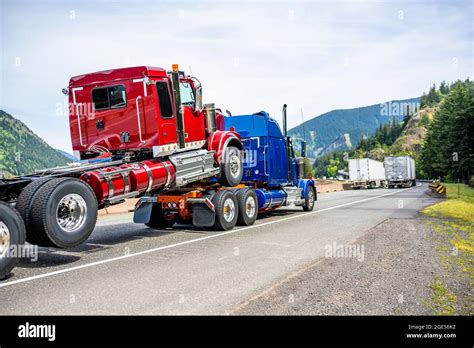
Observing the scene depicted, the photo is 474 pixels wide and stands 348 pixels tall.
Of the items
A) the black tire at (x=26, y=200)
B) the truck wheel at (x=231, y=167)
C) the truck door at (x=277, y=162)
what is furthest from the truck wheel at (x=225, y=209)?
the black tire at (x=26, y=200)

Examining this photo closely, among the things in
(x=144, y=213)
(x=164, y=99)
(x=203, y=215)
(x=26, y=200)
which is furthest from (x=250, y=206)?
(x=26, y=200)

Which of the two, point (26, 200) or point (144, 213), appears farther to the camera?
point (144, 213)

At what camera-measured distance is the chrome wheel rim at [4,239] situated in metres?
5.66

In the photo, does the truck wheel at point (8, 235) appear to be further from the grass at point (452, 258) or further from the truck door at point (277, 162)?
the truck door at point (277, 162)

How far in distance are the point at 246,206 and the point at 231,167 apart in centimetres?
123

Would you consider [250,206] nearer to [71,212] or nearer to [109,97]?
[109,97]

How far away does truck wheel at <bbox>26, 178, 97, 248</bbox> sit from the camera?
629 cm

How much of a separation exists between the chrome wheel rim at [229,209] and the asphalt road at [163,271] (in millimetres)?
494

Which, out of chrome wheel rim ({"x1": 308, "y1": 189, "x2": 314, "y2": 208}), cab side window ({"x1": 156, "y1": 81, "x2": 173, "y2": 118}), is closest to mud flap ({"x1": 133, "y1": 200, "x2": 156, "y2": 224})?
cab side window ({"x1": 156, "y1": 81, "x2": 173, "y2": 118})

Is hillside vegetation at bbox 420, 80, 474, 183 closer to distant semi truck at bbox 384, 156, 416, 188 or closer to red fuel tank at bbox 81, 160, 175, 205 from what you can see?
distant semi truck at bbox 384, 156, 416, 188

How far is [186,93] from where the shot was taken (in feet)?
33.4

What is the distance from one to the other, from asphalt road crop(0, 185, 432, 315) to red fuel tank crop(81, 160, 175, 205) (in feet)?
3.97

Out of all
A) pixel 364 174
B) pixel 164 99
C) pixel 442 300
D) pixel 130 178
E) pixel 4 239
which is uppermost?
pixel 164 99
